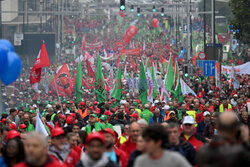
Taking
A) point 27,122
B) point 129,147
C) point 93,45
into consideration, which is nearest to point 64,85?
point 27,122

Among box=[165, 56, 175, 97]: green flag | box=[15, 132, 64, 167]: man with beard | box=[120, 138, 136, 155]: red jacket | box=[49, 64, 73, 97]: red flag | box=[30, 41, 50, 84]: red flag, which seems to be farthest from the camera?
box=[49, 64, 73, 97]: red flag

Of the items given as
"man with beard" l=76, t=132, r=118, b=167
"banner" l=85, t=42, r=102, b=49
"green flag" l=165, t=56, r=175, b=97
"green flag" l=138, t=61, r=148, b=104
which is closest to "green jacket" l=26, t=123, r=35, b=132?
"man with beard" l=76, t=132, r=118, b=167

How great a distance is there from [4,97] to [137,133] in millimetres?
28417

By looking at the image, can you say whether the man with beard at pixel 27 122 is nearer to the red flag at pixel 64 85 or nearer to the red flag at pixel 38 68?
the red flag at pixel 38 68

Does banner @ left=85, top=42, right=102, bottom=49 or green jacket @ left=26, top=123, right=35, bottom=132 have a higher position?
banner @ left=85, top=42, right=102, bottom=49

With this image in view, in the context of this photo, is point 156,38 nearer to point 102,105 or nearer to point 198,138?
point 102,105

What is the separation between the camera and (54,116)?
53.5ft

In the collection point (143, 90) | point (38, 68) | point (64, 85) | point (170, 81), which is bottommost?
point (64, 85)

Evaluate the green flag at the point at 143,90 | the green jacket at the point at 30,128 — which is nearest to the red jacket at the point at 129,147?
the green jacket at the point at 30,128

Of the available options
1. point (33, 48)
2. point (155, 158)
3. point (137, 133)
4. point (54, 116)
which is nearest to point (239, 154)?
point (155, 158)

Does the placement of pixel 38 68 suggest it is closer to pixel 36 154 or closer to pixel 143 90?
pixel 143 90

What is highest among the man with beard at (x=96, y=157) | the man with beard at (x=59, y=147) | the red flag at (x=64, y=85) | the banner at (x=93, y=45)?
the banner at (x=93, y=45)

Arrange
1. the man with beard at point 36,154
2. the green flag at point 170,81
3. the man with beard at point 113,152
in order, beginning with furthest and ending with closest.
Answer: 1. the green flag at point 170,81
2. the man with beard at point 113,152
3. the man with beard at point 36,154

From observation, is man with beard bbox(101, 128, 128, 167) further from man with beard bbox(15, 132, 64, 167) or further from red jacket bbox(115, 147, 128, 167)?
man with beard bbox(15, 132, 64, 167)
